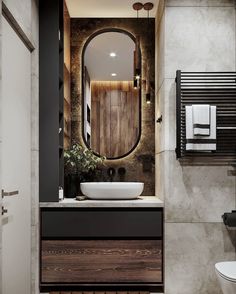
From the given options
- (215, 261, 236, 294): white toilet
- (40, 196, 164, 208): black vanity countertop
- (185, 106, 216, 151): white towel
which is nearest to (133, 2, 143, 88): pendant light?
(185, 106, 216, 151): white towel

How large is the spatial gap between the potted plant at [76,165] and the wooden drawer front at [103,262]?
22.5 inches

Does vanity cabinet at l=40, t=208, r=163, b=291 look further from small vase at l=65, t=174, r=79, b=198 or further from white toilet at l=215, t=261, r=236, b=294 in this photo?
white toilet at l=215, t=261, r=236, b=294

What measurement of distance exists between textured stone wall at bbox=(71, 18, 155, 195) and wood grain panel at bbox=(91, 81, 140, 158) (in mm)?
91

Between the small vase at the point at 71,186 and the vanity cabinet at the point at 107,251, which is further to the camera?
the small vase at the point at 71,186

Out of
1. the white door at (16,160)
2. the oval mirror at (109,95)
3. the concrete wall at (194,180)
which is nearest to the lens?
the white door at (16,160)

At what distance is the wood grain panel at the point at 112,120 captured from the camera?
153 inches

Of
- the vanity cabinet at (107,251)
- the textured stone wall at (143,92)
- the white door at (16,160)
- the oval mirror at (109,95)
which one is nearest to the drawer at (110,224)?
the vanity cabinet at (107,251)

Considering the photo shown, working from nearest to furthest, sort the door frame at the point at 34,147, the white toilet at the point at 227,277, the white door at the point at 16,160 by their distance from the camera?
the white door at the point at 16,160 → the white toilet at the point at 227,277 → the door frame at the point at 34,147

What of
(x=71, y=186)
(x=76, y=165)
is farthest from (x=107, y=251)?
(x=76, y=165)

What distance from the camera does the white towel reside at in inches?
121

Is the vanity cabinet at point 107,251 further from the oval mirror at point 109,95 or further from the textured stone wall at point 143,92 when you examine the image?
the oval mirror at point 109,95

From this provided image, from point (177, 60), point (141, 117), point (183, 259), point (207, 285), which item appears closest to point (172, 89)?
point (177, 60)

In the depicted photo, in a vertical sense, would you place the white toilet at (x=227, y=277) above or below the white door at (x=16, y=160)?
below

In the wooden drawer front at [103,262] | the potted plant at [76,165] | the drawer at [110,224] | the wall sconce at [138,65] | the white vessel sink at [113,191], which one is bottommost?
the wooden drawer front at [103,262]
